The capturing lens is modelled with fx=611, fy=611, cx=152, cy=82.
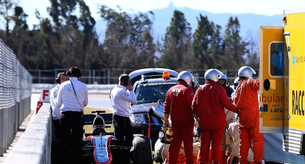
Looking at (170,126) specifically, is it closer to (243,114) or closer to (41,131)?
(243,114)

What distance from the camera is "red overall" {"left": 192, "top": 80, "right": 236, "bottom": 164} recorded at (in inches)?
404

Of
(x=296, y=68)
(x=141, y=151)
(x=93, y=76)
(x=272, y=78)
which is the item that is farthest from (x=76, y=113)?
(x=93, y=76)

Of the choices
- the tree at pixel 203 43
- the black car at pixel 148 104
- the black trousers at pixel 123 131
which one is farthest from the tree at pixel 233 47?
the black trousers at pixel 123 131

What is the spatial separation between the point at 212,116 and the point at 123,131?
6.38 ft

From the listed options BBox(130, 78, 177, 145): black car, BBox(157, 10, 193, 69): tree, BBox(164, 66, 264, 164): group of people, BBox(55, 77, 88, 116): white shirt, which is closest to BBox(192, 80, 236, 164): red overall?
BBox(164, 66, 264, 164): group of people

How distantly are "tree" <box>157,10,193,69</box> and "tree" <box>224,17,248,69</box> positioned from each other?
4665 millimetres

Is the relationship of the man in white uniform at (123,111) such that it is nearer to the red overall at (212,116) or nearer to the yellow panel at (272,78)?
the red overall at (212,116)

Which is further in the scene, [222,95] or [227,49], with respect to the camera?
[227,49]

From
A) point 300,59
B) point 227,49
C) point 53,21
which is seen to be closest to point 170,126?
point 300,59

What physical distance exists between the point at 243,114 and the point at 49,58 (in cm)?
6226

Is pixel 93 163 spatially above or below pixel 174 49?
below

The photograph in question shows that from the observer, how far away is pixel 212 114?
1034 centimetres

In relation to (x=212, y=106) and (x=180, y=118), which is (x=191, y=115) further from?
(x=212, y=106)

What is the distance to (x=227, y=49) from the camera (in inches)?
2736
